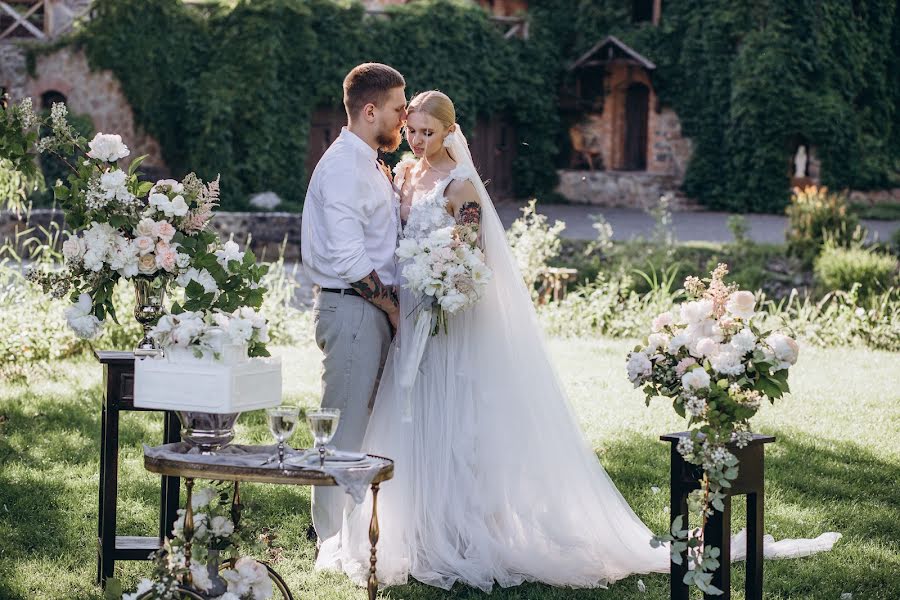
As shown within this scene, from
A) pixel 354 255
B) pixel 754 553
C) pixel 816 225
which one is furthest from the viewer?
pixel 816 225

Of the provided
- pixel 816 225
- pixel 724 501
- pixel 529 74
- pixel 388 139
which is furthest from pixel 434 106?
pixel 529 74

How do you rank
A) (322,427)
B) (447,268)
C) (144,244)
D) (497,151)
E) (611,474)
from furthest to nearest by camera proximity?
(497,151) < (611,474) < (447,268) < (144,244) < (322,427)

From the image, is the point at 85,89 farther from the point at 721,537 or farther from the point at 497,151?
the point at 721,537

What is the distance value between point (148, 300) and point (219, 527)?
97 cm

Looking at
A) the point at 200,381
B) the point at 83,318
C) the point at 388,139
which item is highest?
the point at 388,139

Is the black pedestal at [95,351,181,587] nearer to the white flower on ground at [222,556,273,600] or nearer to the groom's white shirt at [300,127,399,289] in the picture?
the white flower on ground at [222,556,273,600]

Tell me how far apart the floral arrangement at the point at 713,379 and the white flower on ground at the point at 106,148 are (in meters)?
1.90

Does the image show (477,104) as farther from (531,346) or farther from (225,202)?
(531,346)

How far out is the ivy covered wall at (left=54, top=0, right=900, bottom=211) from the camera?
19.7m

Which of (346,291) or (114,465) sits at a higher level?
(346,291)

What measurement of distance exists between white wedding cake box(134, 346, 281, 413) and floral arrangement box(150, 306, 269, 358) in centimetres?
2

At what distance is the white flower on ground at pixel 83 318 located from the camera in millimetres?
3932

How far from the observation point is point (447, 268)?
429cm

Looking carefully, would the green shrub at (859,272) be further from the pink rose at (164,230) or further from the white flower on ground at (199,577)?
the white flower on ground at (199,577)
